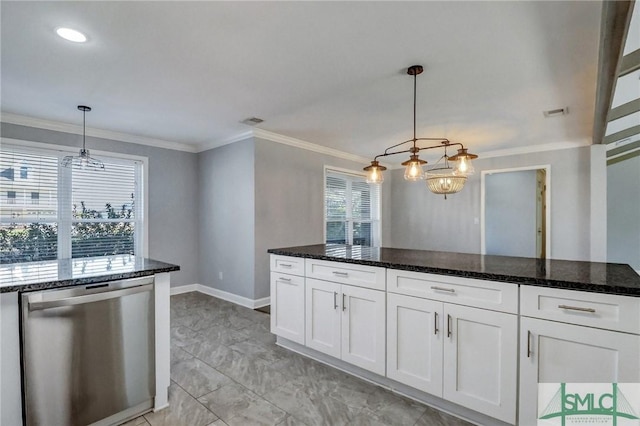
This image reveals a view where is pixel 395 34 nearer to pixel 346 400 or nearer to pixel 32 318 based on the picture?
pixel 346 400

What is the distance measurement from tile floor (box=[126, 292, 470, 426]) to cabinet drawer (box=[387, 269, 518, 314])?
29.6 inches

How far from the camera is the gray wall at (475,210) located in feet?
16.2

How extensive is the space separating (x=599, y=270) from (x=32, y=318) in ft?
10.1

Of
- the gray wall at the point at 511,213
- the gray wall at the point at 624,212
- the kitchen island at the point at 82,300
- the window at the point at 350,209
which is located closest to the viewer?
the kitchen island at the point at 82,300

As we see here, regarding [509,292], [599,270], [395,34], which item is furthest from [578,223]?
[395,34]

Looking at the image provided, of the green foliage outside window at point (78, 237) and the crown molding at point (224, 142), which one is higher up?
the crown molding at point (224, 142)

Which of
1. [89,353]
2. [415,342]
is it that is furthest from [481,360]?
[89,353]

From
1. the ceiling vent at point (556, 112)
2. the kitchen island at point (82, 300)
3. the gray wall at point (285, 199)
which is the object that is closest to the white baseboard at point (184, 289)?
the gray wall at point (285, 199)

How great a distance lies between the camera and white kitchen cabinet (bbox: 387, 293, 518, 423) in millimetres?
1737

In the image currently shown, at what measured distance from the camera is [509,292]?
1.72 m

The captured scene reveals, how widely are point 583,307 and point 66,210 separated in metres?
5.18

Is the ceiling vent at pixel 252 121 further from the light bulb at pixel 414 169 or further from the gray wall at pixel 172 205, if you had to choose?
the light bulb at pixel 414 169

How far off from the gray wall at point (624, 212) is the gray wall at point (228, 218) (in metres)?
6.87

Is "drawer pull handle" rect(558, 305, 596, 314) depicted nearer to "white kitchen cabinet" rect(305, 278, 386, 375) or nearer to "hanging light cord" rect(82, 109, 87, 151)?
"white kitchen cabinet" rect(305, 278, 386, 375)
